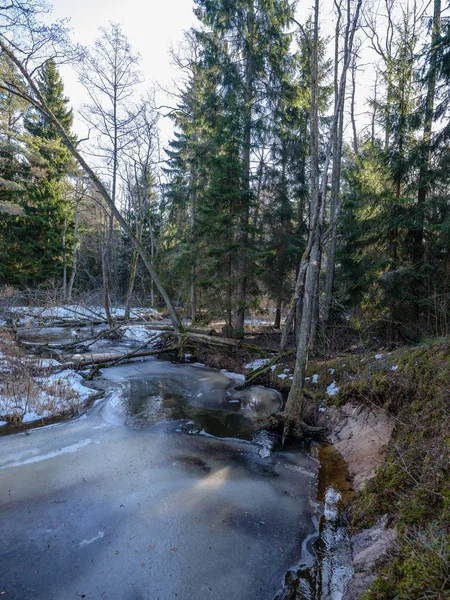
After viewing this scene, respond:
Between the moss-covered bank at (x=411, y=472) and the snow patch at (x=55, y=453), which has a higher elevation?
the moss-covered bank at (x=411, y=472)

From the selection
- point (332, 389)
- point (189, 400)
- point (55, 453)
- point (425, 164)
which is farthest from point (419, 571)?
point (425, 164)

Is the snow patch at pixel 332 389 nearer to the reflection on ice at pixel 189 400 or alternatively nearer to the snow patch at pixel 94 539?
the reflection on ice at pixel 189 400

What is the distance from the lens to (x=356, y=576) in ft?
10.3

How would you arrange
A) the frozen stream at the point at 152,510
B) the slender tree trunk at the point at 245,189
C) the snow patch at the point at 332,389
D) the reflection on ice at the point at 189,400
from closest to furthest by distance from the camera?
the frozen stream at the point at 152,510 → the reflection on ice at the point at 189,400 → the snow patch at the point at 332,389 → the slender tree trunk at the point at 245,189

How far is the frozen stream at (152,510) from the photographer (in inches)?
127

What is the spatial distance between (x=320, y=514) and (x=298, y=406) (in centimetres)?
255

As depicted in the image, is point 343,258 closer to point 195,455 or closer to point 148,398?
point 148,398

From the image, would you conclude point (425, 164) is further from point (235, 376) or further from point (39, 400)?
point (39, 400)

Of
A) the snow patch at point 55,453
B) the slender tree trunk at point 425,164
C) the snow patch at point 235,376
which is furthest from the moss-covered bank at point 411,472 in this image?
the slender tree trunk at point 425,164

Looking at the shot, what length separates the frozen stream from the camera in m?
3.23

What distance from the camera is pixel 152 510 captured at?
431cm

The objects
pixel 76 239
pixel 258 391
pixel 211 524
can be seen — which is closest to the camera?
pixel 211 524

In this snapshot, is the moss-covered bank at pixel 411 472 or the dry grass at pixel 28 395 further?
the dry grass at pixel 28 395

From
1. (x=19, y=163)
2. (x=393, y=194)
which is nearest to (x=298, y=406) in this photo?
(x=393, y=194)
